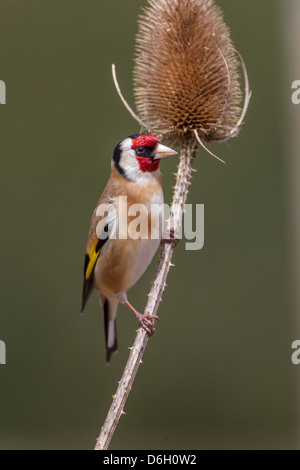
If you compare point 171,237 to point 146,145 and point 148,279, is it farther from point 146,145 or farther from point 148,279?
point 148,279

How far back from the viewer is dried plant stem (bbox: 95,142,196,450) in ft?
7.29

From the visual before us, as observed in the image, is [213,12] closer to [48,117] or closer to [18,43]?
[48,117]

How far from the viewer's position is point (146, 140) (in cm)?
272

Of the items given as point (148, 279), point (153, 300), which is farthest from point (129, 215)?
point (148, 279)

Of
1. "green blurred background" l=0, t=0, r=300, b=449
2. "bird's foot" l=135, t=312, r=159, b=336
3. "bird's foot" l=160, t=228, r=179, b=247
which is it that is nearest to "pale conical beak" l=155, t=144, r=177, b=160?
"bird's foot" l=160, t=228, r=179, b=247

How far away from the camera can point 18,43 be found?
267 inches

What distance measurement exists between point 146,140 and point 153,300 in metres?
0.68

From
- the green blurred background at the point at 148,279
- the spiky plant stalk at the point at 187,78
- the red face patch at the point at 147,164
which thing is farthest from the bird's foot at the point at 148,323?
the green blurred background at the point at 148,279

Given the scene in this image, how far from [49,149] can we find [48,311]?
1.63 meters

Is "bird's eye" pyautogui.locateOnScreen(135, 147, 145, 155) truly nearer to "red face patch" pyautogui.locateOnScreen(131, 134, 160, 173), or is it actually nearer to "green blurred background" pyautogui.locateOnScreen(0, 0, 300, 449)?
"red face patch" pyautogui.locateOnScreen(131, 134, 160, 173)

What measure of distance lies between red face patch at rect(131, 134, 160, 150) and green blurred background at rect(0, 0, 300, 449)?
268 cm

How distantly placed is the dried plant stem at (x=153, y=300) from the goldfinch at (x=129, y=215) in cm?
9

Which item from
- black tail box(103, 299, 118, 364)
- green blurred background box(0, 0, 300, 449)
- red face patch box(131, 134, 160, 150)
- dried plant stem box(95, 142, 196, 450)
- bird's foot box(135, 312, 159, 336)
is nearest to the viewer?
dried plant stem box(95, 142, 196, 450)

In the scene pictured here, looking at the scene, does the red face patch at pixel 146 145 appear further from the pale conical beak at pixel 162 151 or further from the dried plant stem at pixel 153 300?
the dried plant stem at pixel 153 300
